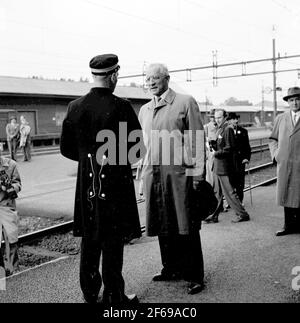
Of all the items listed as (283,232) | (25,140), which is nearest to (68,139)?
(283,232)

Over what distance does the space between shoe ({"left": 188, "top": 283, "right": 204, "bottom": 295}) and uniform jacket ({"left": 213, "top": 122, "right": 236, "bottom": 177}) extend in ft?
10.0

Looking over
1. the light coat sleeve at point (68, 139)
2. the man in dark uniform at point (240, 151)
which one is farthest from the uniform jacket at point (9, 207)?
the man in dark uniform at point (240, 151)

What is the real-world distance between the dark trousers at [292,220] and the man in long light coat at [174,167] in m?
2.44

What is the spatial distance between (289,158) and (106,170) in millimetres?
3343

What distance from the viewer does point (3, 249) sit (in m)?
4.80

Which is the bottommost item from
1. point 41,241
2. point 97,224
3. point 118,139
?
point 41,241

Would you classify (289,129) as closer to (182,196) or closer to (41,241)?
(182,196)

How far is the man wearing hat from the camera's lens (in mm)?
5770

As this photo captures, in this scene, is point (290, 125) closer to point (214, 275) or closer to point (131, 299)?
point (214, 275)

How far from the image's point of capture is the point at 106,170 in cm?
340

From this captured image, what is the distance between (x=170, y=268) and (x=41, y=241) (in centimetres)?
276

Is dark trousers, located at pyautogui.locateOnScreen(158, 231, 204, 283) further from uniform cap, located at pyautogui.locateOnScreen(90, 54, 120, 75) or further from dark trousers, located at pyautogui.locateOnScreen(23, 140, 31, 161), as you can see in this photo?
dark trousers, located at pyautogui.locateOnScreen(23, 140, 31, 161)
